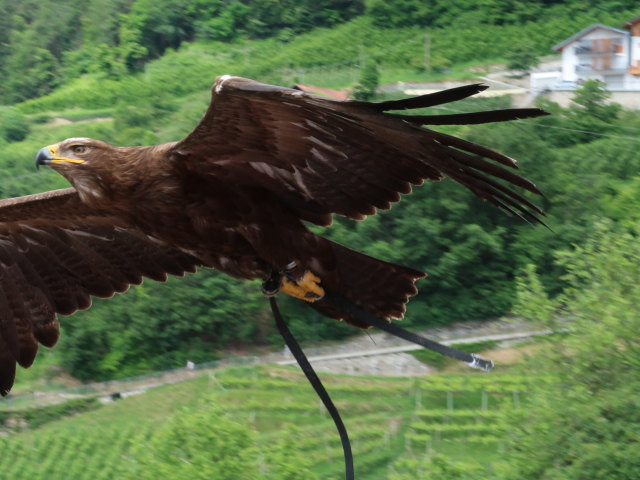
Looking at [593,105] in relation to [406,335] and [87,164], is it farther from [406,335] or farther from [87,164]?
[87,164]

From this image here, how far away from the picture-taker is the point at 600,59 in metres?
47.5

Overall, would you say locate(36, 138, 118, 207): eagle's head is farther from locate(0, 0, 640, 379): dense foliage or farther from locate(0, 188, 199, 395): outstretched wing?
locate(0, 0, 640, 379): dense foliage

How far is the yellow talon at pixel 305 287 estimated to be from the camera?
654 cm

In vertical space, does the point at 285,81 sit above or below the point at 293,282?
below

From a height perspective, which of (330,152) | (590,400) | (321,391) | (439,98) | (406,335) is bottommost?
(590,400)

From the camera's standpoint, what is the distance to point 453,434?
26.6 meters

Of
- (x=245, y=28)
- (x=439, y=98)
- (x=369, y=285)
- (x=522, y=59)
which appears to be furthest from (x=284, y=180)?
(x=245, y=28)

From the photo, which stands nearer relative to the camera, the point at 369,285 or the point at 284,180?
the point at 284,180

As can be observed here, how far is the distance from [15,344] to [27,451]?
894 inches

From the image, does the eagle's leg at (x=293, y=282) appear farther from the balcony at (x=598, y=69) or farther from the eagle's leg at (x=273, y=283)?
the balcony at (x=598, y=69)

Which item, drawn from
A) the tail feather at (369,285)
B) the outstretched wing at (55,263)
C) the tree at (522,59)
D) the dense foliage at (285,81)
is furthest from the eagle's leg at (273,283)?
the tree at (522,59)

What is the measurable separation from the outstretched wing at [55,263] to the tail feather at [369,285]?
38.4 inches

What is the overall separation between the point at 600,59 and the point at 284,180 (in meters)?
43.2

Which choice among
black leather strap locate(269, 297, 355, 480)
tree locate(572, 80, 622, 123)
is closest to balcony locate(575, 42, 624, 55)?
tree locate(572, 80, 622, 123)
